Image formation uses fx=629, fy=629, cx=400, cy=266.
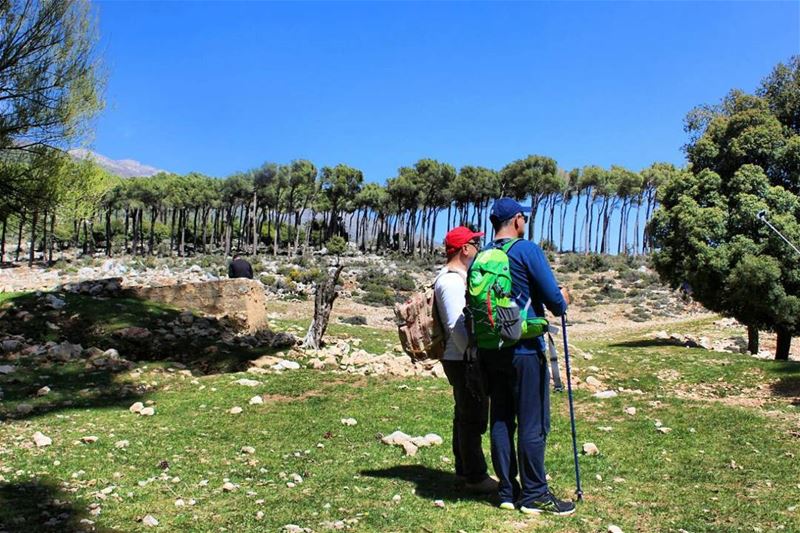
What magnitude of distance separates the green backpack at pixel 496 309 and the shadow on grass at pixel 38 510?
2839 mm

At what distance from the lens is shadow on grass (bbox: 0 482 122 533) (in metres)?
4.16

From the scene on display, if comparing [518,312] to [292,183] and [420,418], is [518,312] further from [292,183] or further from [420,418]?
[292,183]

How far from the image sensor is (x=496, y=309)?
4.24m

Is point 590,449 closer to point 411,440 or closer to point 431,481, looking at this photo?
A: point 411,440

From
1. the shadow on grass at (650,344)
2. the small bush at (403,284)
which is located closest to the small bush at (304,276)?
the small bush at (403,284)

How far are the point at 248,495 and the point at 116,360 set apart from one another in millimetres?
7183

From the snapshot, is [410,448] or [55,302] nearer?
[410,448]

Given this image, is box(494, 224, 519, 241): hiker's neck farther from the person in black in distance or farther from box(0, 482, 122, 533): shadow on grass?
the person in black in distance

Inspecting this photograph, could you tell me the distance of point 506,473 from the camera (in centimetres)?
447

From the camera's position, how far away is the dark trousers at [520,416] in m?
4.34

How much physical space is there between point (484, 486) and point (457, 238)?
195 centimetres

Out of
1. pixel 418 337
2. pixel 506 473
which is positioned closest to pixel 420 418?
pixel 418 337

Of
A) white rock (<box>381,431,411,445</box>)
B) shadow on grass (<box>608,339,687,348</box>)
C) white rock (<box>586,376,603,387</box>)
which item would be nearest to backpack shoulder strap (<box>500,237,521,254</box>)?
white rock (<box>381,431,411,445</box>)

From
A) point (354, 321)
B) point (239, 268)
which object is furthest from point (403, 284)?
point (239, 268)
